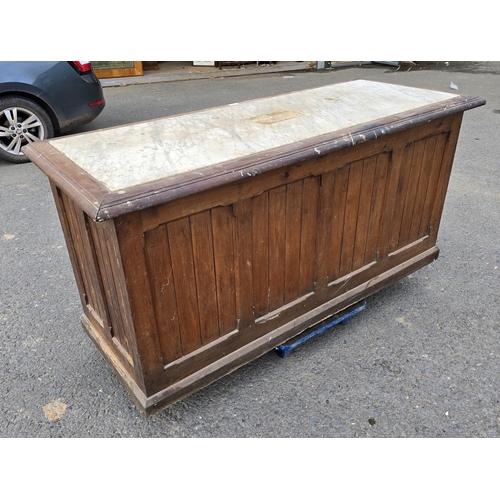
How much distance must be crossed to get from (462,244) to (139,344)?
238cm

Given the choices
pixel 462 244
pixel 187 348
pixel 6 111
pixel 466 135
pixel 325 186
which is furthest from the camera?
pixel 466 135

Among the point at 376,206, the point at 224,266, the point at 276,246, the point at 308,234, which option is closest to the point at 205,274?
the point at 224,266

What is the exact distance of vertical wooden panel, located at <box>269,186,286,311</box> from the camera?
1.77 metres

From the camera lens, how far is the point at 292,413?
1.92 meters

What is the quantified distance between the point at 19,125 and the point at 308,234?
11.4 ft

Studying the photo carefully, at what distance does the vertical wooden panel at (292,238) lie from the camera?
5.96 ft

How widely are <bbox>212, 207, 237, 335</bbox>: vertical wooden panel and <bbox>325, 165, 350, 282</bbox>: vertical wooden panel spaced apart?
1.71 ft

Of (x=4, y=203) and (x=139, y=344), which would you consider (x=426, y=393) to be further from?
(x=4, y=203)

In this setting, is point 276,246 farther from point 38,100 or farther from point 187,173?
point 38,100

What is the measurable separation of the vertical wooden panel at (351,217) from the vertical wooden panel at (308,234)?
7.6 inches

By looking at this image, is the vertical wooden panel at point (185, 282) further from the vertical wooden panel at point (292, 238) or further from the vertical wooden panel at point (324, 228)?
the vertical wooden panel at point (324, 228)

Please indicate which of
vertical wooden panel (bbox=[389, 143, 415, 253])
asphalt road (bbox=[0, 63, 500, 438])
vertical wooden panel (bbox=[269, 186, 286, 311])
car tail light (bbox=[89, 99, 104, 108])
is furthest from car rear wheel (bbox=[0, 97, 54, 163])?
vertical wooden panel (bbox=[389, 143, 415, 253])

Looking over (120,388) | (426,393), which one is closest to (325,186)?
(426,393)

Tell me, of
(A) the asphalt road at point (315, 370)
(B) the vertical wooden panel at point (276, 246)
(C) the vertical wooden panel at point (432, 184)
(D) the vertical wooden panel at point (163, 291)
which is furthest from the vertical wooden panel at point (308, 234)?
(C) the vertical wooden panel at point (432, 184)
